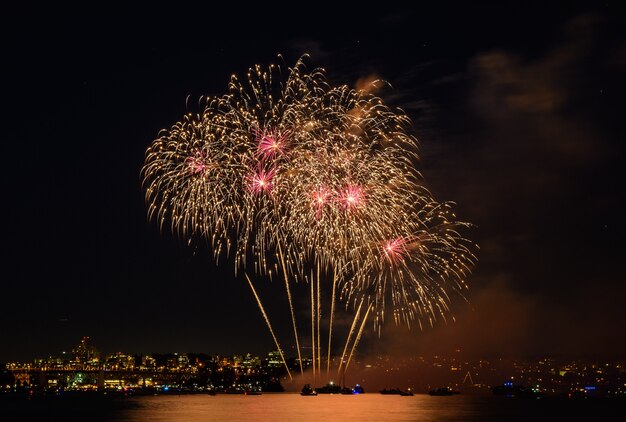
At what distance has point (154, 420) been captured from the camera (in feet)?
292

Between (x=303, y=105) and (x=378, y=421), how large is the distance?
52.4 m

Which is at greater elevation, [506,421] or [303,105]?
[303,105]

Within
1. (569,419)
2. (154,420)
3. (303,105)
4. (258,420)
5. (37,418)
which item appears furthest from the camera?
(569,419)

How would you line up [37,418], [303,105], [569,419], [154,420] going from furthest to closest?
1. [569,419]
2. [37,418]
3. [154,420]
4. [303,105]

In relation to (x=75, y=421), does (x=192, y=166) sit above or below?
above

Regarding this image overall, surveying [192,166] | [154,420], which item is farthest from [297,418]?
[192,166]

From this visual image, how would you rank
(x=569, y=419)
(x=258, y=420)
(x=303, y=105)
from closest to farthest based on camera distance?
(x=303, y=105), (x=258, y=420), (x=569, y=419)

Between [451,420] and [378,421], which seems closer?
[378,421]

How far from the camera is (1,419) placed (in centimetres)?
9275

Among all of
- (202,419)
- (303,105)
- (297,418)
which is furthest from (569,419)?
(303,105)

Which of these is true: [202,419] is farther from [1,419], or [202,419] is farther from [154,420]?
[1,419]

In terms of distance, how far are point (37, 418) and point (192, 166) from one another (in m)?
63.9

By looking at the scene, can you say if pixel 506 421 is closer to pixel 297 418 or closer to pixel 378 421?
pixel 378 421

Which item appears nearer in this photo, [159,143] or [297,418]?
[159,143]
